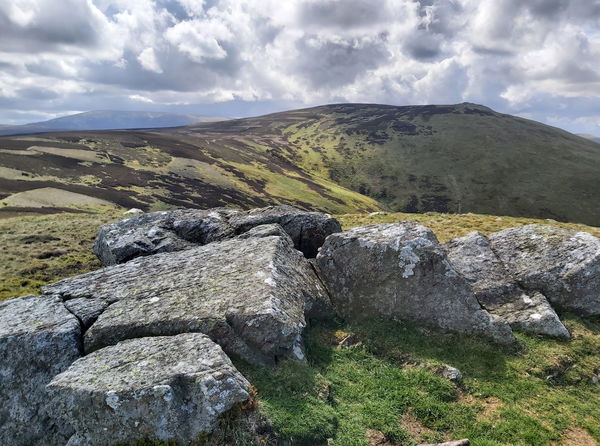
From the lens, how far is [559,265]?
2206 centimetres

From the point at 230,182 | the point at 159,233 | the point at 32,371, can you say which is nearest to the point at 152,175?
the point at 230,182

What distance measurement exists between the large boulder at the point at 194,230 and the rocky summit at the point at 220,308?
0.50ft

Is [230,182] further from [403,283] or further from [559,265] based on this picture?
[559,265]

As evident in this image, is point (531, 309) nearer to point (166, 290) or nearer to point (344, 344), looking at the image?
point (344, 344)

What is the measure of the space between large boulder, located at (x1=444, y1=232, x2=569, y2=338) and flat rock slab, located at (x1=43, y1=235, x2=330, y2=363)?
359 inches

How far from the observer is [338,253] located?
22.6m

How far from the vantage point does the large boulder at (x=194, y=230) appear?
89.7 ft

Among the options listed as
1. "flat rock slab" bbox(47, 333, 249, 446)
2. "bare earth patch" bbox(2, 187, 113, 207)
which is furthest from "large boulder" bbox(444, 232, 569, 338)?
"bare earth patch" bbox(2, 187, 113, 207)

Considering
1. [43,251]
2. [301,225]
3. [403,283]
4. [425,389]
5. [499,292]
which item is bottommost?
[43,251]

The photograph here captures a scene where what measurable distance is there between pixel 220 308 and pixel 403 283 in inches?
387

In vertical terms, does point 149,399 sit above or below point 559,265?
below

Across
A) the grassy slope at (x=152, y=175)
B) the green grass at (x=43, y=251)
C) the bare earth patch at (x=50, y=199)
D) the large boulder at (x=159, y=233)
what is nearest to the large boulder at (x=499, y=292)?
the large boulder at (x=159, y=233)

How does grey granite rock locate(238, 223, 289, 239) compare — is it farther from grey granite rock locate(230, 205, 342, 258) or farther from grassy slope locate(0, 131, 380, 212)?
grassy slope locate(0, 131, 380, 212)

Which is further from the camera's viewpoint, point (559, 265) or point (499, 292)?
point (559, 265)
